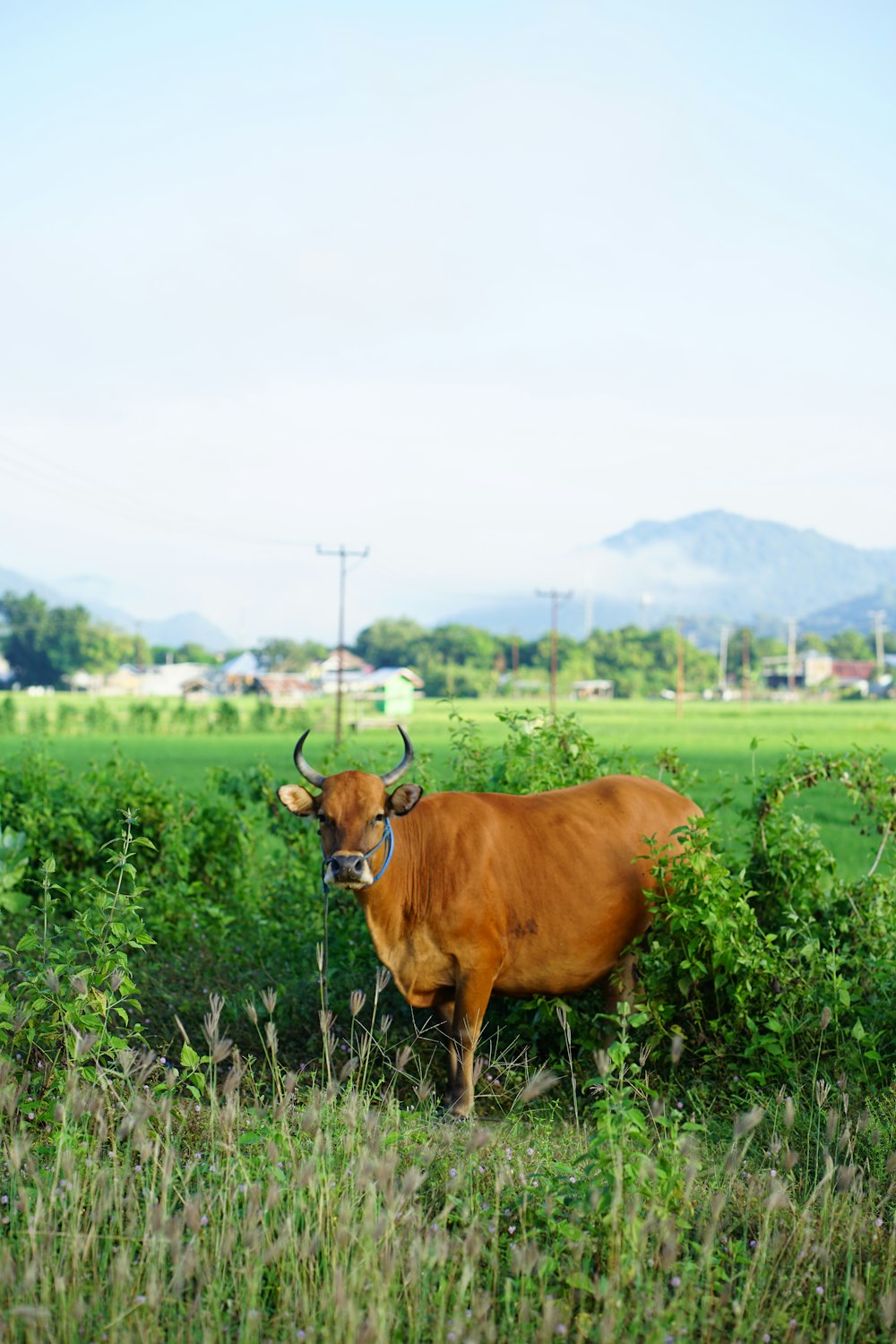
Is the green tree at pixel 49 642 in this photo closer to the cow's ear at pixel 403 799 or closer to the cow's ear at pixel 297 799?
the cow's ear at pixel 297 799

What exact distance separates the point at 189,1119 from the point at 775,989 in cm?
367

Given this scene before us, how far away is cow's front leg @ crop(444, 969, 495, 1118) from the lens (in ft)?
22.1

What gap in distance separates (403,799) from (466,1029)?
4.26ft

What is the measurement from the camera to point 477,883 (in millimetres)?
7035

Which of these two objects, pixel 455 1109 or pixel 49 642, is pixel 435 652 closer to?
pixel 49 642

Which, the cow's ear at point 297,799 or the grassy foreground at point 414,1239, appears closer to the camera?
the grassy foreground at point 414,1239

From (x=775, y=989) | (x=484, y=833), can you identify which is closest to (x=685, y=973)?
(x=775, y=989)

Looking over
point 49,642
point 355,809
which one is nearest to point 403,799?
point 355,809

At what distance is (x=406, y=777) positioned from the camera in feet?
31.0

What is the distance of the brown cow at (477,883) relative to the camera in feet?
22.4

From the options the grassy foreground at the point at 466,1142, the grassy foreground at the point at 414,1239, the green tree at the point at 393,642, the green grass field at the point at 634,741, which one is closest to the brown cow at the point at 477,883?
the grassy foreground at the point at 466,1142

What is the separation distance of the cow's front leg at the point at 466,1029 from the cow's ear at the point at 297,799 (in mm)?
1271

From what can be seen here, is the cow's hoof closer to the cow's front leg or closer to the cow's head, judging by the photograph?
the cow's front leg

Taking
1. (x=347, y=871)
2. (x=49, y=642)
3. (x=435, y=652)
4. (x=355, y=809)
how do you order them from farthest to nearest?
(x=435, y=652) < (x=49, y=642) < (x=355, y=809) < (x=347, y=871)
